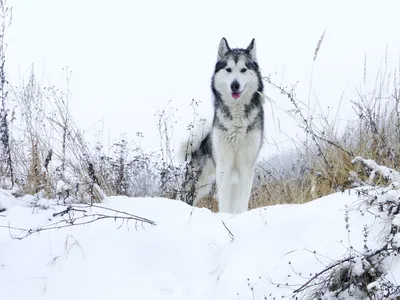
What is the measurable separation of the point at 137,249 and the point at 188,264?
1.04 ft

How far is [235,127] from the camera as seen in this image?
16.5 feet

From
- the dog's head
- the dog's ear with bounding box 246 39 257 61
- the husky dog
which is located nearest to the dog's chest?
the husky dog

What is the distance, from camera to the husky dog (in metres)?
5.02

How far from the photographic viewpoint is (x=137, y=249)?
2.99 meters

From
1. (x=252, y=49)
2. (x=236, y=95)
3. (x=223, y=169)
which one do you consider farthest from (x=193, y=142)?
(x=252, y=49)

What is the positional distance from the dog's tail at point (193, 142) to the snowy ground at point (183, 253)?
2373mm

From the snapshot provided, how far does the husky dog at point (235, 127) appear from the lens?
5020 millimetres

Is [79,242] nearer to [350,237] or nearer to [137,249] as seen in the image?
[137,249]

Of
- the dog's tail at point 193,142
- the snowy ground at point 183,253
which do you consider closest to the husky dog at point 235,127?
the dog's tail at point 193,142

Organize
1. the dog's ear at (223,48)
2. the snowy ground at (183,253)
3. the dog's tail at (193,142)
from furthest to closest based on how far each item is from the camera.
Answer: the dog's tail at (193,142) → the dog's ear at (223,48) → the snowy ground at (183,253)

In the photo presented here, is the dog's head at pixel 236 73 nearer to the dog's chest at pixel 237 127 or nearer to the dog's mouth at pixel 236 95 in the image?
the dog's mouth at pixel 236 95

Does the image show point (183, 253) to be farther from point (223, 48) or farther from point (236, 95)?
point (223, 48)

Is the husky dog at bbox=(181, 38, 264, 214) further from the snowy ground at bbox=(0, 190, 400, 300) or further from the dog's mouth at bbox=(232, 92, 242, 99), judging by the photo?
the snowy ground at bbox=(0, 190, 400, 300)

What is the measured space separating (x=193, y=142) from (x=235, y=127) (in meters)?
0.79
